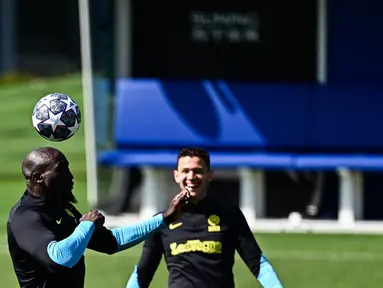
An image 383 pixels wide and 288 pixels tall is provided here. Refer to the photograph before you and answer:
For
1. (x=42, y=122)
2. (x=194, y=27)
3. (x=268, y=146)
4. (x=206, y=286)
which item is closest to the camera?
(x=206, y=286)

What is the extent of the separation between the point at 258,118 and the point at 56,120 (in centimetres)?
760

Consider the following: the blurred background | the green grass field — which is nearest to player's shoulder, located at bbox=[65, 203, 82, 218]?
the green grass field

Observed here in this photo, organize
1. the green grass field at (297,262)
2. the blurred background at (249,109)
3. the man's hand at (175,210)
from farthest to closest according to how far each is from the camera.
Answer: the blurred background at (249,109)
the green grass field at (297,262)
the man's hand at (175,210)

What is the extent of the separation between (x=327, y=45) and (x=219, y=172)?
214 centimetres

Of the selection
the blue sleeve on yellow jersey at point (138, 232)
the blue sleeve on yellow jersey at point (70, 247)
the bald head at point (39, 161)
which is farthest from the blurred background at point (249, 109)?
the blue sleeve on yellow jersey at point (70, 247)

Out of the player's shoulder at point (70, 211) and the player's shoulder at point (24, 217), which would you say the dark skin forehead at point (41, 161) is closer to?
the player's shoulder at point (24, 217)

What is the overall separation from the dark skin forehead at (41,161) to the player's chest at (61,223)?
245 mm

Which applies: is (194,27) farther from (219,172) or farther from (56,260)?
(56,260)

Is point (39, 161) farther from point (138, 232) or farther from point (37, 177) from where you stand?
point (138, 232)

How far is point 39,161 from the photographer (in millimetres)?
6516

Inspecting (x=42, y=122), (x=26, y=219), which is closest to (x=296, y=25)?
(x=42, y=122)

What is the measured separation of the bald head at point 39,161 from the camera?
650 centimetres

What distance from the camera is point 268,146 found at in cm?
1584

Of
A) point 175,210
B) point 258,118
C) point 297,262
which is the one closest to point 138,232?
point 175,210
